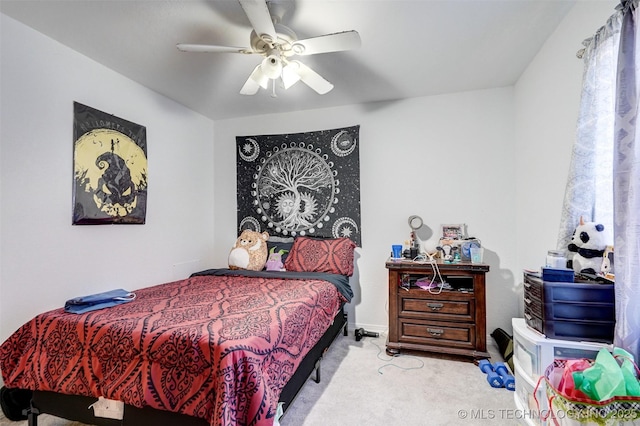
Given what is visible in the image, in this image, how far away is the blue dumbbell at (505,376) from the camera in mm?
2029

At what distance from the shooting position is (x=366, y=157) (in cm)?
328

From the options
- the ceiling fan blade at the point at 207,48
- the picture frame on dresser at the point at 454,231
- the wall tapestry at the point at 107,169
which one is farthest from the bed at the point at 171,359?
the picture frame on dresser at the point at 454,231

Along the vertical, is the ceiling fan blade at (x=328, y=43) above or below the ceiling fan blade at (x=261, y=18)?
below

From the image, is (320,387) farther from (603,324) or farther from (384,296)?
(603,324)

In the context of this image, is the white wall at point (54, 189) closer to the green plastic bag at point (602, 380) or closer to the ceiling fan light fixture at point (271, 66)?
the ceiling fan light fixture at point (271, 66)

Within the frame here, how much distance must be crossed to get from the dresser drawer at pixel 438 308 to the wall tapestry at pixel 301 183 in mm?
872

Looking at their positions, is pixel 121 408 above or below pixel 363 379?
above

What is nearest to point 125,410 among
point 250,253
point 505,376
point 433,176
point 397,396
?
point 397,396

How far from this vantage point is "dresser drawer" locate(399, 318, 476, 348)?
8.14 feet

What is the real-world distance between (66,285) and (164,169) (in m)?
1.35

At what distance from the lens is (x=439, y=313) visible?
8.36ft

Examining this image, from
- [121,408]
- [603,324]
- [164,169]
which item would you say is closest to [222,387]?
[121,408]

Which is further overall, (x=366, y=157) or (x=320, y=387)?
(x=366, y=157)

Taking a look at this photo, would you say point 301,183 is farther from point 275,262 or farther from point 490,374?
point 490,374
